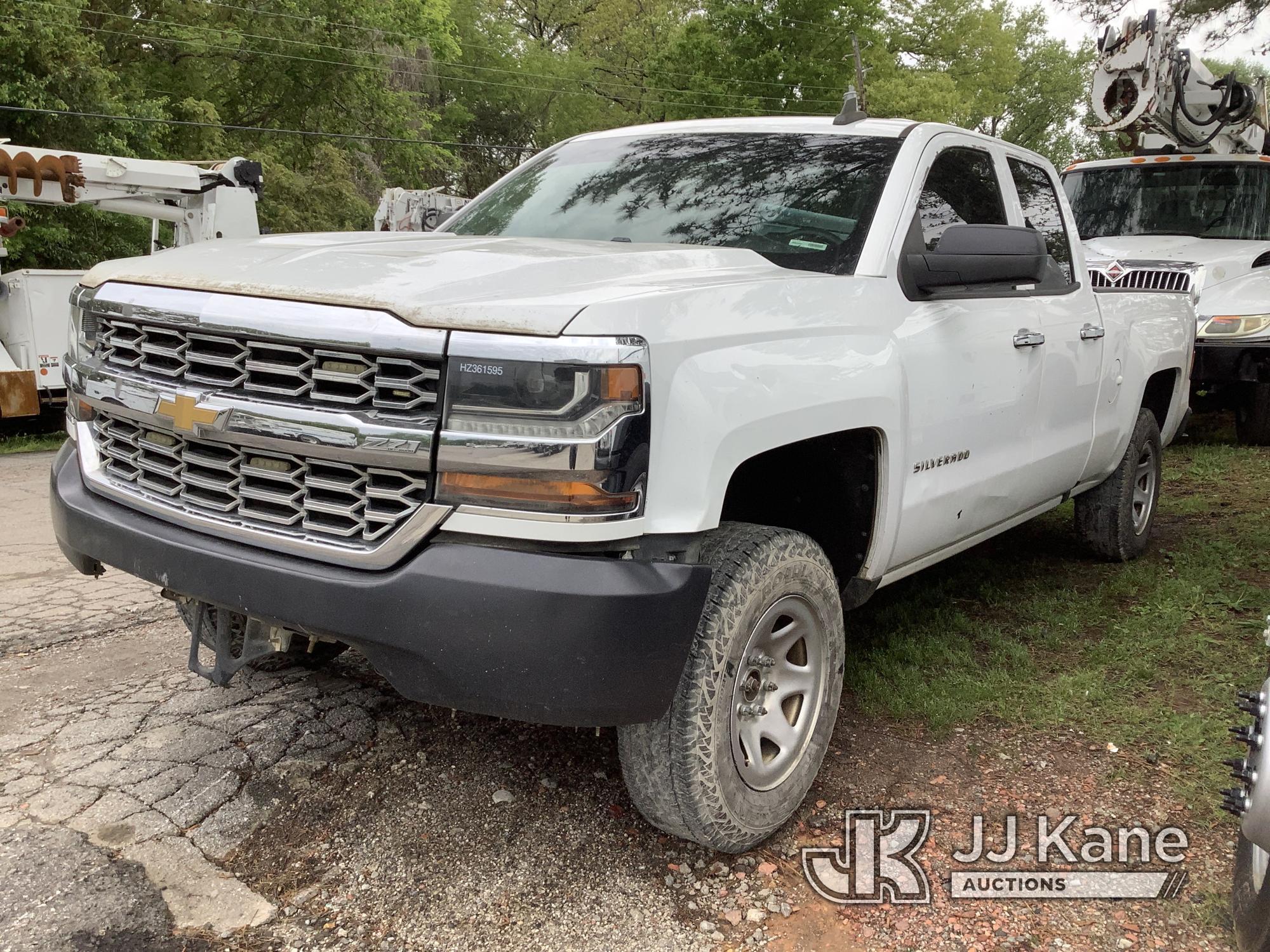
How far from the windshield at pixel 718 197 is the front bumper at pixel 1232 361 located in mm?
5835

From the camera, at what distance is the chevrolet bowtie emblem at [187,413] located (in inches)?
95.7

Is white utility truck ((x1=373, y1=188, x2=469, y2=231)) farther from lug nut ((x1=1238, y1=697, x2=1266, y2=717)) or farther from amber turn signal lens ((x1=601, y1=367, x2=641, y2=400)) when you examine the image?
lug nut ((x1=1238, y1=697, x2=1266, y2=717))

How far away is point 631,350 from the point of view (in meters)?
2.18

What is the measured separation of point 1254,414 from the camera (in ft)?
28.0

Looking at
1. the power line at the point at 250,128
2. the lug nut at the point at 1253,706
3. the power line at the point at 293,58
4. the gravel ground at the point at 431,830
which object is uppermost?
the power line at the point at 293,58

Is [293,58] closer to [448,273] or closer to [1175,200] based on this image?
[1175,200]

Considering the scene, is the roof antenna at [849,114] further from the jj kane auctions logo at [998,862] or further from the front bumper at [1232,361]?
the front bumper at [1232,361]

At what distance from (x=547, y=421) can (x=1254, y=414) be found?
8211 millimetres

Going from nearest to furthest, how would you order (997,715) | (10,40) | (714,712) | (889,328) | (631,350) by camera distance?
(631,350) → (714,712) → (889,328) → (997,715) → (10,40)

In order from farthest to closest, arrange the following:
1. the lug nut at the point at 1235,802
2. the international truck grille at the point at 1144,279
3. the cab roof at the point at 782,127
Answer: the international truck grille at the point at 1144,279 < the cab roof at the point at 782,127 < the lug nut at the point at 1235,802

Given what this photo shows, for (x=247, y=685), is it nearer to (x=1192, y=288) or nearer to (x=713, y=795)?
(x=713, y=795)

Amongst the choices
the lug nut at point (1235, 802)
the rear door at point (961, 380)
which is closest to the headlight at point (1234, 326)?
the rear door at point (961, 380)

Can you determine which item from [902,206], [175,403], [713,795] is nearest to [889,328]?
[902,206]

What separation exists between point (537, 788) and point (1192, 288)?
7.40 metres
